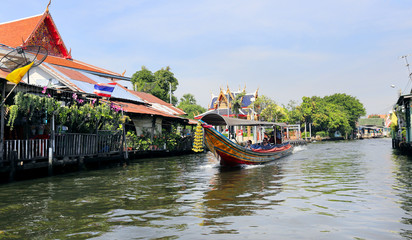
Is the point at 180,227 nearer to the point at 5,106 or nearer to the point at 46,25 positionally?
the point at 5,106

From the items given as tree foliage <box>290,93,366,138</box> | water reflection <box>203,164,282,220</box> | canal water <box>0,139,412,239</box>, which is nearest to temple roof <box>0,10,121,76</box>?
canal water <box>0,139,412,239</box>

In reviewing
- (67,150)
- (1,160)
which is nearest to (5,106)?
(1,160)

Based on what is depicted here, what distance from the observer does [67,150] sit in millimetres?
14453

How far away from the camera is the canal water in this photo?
5.54 meters

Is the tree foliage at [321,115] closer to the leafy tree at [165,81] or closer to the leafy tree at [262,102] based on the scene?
the leafy tree at [262,102]

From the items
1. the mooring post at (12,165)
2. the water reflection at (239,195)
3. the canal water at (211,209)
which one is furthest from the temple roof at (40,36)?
the water reflection at (239,195)

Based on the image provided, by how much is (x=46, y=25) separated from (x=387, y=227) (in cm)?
2455

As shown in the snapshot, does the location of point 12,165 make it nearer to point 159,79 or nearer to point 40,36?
point 40,36

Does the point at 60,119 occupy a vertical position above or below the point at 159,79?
below

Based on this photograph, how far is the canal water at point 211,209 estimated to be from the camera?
554cm

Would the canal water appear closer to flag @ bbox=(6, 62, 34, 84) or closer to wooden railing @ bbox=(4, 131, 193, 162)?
wooden railing @ bbox=(4, 131, 193, 162)

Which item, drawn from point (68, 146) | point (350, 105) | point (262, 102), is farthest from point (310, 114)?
point (68, 146)

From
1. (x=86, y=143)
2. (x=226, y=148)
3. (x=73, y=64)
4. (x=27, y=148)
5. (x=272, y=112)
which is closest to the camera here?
(x=27, y=148)

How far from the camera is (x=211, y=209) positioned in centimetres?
721
